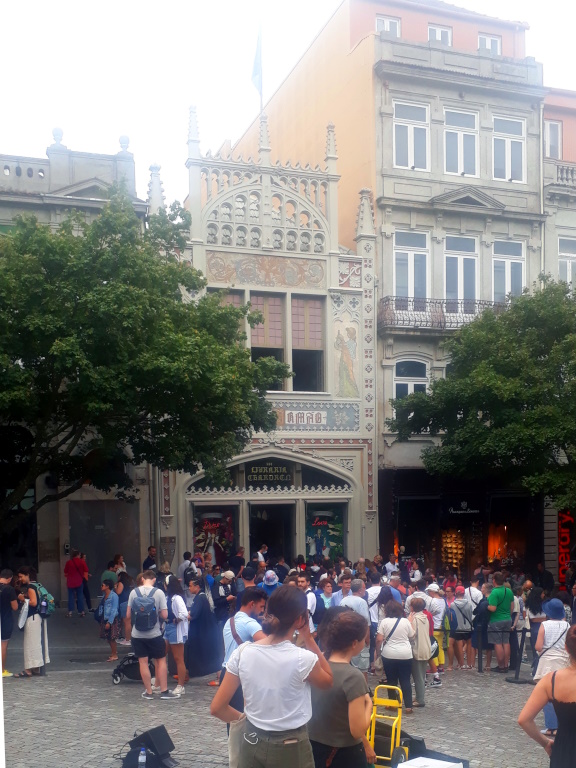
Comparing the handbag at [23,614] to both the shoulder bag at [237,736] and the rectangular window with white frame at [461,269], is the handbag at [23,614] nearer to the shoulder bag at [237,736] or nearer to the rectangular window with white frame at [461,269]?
the shoulder bag at [237,736]

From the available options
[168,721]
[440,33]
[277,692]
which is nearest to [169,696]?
[168,721]

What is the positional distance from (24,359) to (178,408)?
10.3 feet

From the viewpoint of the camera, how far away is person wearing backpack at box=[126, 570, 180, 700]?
13266mm

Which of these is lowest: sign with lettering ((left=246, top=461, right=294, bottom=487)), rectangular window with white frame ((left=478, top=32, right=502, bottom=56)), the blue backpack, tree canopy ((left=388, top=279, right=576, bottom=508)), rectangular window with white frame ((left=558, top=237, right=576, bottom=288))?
the blue backpack

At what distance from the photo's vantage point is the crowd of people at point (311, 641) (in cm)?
560

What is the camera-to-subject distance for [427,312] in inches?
1138

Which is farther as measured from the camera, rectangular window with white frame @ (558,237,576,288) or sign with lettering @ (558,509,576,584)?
rectangular window with white frame @ (558,237,576,288)

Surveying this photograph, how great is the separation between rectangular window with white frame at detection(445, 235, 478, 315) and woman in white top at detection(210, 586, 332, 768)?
24.5m

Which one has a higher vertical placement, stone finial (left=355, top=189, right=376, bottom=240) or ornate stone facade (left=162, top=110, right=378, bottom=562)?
stone finial (left=355, top=189, right=376, bottom=240)

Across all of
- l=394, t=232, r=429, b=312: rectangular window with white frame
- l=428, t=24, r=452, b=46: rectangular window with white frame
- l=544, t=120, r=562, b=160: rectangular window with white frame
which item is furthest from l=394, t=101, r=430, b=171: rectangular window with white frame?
l=544, t=120, r=562, b=160: rectangular window with white frame

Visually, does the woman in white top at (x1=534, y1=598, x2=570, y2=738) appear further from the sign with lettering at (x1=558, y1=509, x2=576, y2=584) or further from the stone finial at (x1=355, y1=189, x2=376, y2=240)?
the sign with lettering at (x1=558, y1=509, x2=576, y2=584)

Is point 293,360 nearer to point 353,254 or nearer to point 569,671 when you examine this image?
point 353,254

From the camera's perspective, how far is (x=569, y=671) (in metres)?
6.01

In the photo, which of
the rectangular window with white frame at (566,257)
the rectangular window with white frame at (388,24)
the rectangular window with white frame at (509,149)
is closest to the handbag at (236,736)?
the rectangular window with white frame at (509,149)
